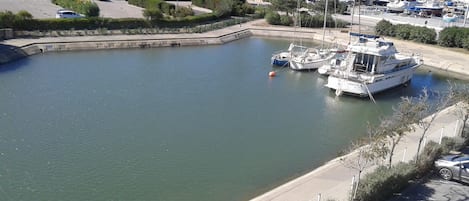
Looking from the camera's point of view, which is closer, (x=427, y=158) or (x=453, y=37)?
(x=427, y=158)

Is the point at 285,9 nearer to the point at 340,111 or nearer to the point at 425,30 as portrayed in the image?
the point at 425,30

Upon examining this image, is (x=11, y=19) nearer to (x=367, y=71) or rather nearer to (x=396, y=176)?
(x=367, y=71)

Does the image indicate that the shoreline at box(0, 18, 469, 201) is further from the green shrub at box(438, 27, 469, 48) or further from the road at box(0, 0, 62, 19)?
the road at box(0, 0, 62, 19)

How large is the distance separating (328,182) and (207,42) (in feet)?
101

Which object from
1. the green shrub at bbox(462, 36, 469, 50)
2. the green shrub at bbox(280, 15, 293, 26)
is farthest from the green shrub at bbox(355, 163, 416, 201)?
the green shrub at bbox(280, 15, 293, 26)

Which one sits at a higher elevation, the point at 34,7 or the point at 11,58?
the point at 34,7

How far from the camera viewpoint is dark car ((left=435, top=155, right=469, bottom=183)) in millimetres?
17328

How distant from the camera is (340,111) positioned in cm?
2945

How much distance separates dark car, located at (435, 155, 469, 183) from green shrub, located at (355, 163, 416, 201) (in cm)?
121

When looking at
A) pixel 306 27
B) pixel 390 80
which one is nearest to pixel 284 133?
pixel 390 80

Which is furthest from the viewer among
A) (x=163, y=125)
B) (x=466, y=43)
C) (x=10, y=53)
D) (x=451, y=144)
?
(x=466, y=43)

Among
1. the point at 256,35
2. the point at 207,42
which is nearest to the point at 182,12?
the point at 256,35

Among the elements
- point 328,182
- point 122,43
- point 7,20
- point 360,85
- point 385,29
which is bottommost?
point 328,182

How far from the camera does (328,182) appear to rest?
17766 mm
